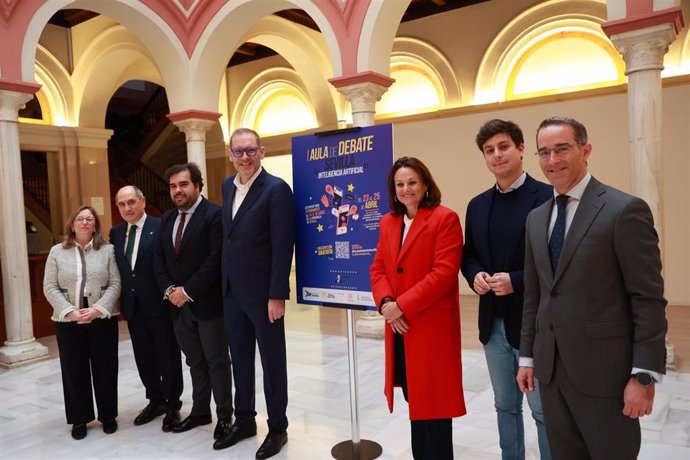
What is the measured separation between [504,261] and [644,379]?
82cm

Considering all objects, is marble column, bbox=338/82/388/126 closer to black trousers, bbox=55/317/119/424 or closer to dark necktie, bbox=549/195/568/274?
black trousers, bbox=55/317/119/424

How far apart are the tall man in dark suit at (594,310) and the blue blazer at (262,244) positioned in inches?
67.3

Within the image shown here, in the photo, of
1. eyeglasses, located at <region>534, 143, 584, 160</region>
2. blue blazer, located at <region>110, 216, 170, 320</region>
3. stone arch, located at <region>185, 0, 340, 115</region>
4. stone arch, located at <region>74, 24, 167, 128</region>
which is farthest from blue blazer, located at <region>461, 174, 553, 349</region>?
stone arch, located at <region>74, 24, 167, 128</region>

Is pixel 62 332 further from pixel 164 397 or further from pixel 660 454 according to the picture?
pixel 660 454

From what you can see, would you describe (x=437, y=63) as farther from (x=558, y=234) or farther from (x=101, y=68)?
(x=558, y=234)

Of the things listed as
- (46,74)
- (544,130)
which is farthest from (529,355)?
(46,74)

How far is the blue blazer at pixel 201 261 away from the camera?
3598 millimetres

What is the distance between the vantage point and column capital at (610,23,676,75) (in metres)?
4.71

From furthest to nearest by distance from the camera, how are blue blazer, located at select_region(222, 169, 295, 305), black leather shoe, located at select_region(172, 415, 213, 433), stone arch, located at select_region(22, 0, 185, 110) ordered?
stone arch, located at select_region(22, 0, 185, 110)
black leather shoe, located at select_region(172, 415, 213, 433)
blue blazer, located at select_region(222, 169, 295, 305)

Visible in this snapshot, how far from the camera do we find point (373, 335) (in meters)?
6.50

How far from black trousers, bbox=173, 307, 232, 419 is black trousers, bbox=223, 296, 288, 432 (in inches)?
5.5

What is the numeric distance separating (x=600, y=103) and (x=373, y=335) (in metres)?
4.74

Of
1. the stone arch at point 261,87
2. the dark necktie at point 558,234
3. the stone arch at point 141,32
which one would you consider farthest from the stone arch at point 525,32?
the dark necktie at point 558,234

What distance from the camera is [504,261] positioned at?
2.47 meters
